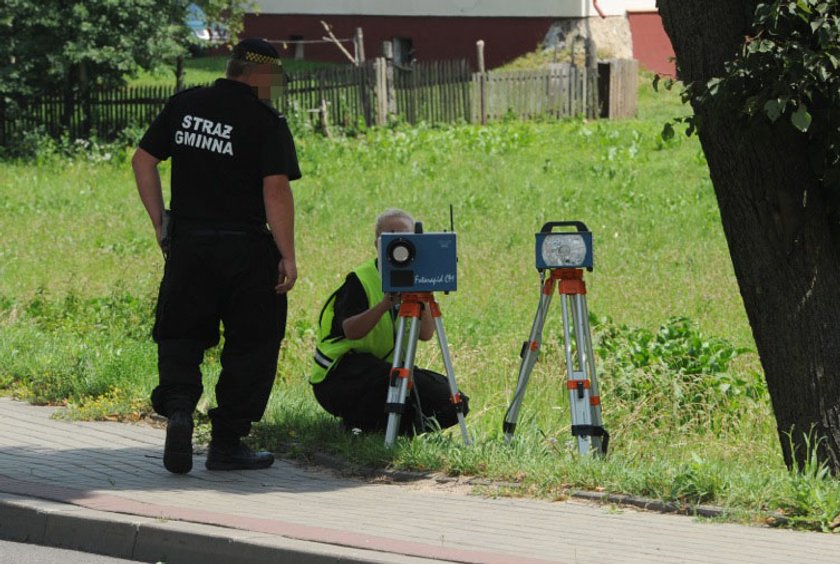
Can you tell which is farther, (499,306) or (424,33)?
(424,33)

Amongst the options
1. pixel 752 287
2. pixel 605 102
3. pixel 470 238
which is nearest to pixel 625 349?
pixel 752 287

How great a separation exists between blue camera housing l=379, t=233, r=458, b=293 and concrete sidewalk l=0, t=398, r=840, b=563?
3.32 feet

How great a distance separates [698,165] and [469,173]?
3.36 metres

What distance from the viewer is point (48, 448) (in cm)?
790

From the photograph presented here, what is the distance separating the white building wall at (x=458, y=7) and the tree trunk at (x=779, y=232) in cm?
2543

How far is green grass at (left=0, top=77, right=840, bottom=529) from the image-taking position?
7.25m

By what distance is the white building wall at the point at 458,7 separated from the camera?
34438mm

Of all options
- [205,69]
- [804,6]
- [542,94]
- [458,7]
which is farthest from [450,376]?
[205,69]

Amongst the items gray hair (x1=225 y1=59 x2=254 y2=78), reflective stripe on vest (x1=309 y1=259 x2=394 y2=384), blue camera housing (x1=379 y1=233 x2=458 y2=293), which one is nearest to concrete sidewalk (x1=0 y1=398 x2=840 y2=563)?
reflective stripe on vest (x1=309 y1=259 x2=394 y2=384)

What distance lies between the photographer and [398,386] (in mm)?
7422

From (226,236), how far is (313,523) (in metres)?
1.67

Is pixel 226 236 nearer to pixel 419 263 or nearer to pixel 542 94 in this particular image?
pixel 419 263

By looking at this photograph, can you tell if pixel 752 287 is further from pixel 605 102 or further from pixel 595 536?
pixel 605 102

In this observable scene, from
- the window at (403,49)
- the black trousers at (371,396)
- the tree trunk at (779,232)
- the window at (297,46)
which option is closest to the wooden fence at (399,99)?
the window at (403,49)
